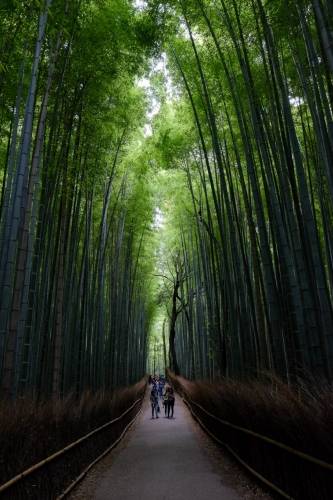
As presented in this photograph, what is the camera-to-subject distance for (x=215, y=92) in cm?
624

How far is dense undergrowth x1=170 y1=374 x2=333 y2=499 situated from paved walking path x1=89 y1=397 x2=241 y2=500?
389 millimetres

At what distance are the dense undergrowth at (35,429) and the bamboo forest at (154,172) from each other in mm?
19

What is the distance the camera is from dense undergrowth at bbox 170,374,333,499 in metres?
1.94

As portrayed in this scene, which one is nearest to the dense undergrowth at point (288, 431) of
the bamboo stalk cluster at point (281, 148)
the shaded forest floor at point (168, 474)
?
the shaded forest floor at point (168, 474)

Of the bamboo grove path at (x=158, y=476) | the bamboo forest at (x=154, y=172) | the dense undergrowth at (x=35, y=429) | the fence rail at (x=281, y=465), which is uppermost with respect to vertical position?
the bamboo forest at (x=154, y=172)

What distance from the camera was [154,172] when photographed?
9375 mm

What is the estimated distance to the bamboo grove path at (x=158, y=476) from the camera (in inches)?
119

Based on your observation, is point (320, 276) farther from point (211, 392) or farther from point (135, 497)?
point (211, 392)

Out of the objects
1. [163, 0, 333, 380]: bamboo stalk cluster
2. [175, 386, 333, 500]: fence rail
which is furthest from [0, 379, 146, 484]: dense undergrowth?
[163, 0, 333, 380]: bamboo stalk cluster

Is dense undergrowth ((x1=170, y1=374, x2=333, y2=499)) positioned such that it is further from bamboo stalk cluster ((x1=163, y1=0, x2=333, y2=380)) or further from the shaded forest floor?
bamboo stalk cluster ((x1=163, y1=0, x2=333, y2=380))

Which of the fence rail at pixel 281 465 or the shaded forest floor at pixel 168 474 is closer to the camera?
the fence rail at pixel 281 465

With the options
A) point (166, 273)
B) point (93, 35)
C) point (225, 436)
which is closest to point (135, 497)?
point (225, 436)

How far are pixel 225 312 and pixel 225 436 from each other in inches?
119

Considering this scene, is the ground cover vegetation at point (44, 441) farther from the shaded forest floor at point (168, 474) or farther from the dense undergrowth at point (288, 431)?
the dense undergrowth at point (288, 431)
